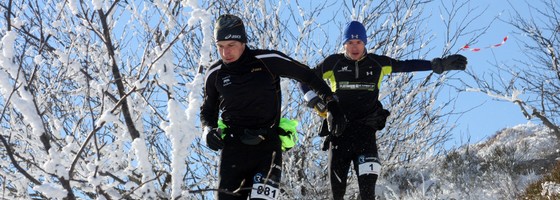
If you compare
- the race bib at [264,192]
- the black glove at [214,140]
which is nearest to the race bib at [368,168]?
the race bib at [264,192]

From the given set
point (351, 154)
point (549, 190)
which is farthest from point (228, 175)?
point (549, 190)

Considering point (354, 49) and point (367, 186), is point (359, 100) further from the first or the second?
point (367, 186)

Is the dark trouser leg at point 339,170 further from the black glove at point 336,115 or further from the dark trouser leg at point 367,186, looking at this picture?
the black glove at point 336,115

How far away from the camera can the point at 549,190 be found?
6.98 m

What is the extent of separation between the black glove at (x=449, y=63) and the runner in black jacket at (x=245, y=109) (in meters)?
1.61

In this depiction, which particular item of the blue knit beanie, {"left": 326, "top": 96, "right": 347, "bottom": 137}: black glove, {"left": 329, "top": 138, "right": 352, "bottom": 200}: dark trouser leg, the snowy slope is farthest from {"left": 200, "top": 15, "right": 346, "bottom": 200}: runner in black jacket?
the snowy slope

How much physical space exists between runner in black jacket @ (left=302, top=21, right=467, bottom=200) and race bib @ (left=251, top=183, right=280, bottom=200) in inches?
40.2

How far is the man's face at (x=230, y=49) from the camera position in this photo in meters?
4.34

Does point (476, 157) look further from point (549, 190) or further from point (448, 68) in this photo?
point (448, 68)

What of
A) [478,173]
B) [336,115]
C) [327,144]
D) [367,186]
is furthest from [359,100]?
[478,173]

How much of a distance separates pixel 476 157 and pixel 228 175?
828cm

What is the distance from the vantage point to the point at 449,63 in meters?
5.67

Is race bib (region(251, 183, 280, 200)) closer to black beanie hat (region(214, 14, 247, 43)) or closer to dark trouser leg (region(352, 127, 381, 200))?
black beanie hat (region(214, 14, 247, 43))

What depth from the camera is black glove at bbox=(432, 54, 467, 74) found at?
5.63m
